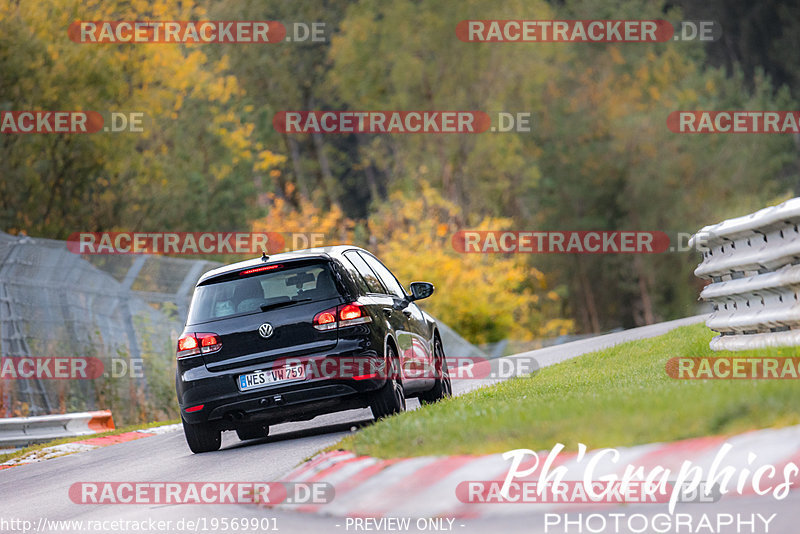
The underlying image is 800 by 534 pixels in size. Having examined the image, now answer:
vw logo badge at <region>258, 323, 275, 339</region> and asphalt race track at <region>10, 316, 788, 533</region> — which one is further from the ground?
vw logo badge at <region>258, 323, 275, 339</region>

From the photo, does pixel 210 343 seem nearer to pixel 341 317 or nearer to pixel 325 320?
pixel 325 320

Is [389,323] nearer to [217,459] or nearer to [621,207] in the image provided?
[217,459]

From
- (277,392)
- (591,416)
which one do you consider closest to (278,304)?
(277,392)

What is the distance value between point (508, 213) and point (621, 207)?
6.08 m

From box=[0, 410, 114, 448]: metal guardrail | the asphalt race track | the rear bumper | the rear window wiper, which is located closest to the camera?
the asphalt race track

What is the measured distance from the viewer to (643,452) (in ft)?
22.2

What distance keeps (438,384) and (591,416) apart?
242 inches

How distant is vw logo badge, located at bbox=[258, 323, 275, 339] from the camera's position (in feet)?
38.2

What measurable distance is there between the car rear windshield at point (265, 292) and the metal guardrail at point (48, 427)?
613 centimetres

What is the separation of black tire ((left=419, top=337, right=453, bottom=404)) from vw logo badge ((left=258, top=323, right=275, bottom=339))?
2.51 m

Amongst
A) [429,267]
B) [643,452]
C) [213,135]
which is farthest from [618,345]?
[213,135]

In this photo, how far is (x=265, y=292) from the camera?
39.1 feet

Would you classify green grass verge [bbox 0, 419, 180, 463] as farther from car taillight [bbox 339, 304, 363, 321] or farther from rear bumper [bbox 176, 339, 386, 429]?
car taillight [bbox 339, 304, 363, 321]

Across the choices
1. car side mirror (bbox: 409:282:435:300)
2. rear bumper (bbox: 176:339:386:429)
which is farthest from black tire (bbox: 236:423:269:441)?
car side mirror (bbox: 409:282:435:300)
